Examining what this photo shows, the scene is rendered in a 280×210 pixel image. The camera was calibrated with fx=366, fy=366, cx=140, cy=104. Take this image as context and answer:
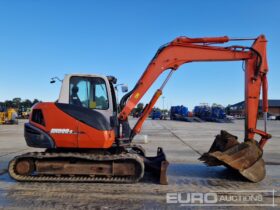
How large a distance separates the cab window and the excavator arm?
2.39 feet

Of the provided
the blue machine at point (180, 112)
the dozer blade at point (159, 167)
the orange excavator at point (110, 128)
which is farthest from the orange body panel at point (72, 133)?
the blue machine at point (180, 112)

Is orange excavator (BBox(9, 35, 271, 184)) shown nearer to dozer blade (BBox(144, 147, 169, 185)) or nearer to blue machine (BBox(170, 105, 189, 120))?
dozer blade (BBox(144, 147, 169, 185))

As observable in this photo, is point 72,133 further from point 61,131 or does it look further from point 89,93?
point 89,93

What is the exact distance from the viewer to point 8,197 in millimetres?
6867

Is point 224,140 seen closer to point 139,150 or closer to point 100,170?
point 139,150

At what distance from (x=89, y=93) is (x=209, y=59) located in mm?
3213

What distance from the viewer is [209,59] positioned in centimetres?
947

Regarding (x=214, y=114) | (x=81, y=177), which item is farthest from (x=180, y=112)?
(x=81, y=177)

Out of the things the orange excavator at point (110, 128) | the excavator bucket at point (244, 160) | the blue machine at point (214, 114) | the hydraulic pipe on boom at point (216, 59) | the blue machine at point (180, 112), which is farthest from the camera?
the blue machine at point (180, 112)

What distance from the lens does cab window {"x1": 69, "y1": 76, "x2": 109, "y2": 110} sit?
8789 mm

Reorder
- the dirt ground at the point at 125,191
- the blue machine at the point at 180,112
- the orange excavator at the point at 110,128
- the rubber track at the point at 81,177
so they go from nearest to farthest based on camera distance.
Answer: the dirt ground at the point at 125,191 < the rubber track at the point at 81,177 < the orange excavator at the point at 110,128 < the blue machine at the point at 180,112

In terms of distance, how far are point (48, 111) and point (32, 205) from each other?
2554 mm

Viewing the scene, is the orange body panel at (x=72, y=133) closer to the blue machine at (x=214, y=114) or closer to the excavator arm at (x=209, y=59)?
the excavator arm at (x=209, y=59)

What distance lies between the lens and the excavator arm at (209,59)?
9305 millimetres
